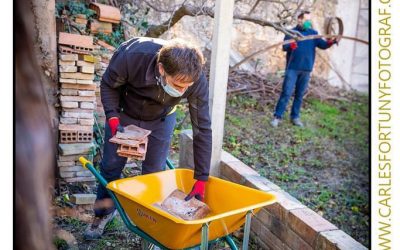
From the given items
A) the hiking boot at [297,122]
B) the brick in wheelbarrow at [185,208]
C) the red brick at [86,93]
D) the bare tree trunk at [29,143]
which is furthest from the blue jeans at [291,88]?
the bare tree trunk at [29,143]

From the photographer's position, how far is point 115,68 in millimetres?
2502

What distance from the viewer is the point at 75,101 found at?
3531 millimetres

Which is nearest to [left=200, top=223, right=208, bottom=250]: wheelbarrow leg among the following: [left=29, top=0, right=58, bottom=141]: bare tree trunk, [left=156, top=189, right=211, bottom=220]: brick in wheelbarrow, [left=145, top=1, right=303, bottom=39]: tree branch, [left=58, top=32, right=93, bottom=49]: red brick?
[left=156, top=189, right=211, bottom=220]: brick in wheelbarrow

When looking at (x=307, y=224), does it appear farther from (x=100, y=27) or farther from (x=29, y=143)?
(x=100, y=27)

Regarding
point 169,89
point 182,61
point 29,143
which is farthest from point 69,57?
point 29,143

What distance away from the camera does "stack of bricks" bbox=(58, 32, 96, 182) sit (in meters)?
3.47

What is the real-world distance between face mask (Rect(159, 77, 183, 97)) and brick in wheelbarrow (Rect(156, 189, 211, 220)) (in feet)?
2.18

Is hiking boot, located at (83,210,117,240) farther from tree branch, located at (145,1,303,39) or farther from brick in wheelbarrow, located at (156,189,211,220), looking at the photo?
tree branch, located at (145,1,303,39)

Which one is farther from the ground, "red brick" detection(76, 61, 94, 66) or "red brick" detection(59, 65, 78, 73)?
"red brick" detection(76, 61, 94, 66)

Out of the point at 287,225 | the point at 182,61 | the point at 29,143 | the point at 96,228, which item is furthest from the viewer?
the point at 96,228

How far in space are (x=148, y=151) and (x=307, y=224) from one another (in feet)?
3.87

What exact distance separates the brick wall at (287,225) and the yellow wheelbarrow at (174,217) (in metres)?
0.53

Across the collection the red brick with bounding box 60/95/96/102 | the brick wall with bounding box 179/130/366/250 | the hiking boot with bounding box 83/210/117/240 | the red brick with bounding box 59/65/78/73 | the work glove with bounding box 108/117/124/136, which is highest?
the red brick with bounding box 59/65/78/73
